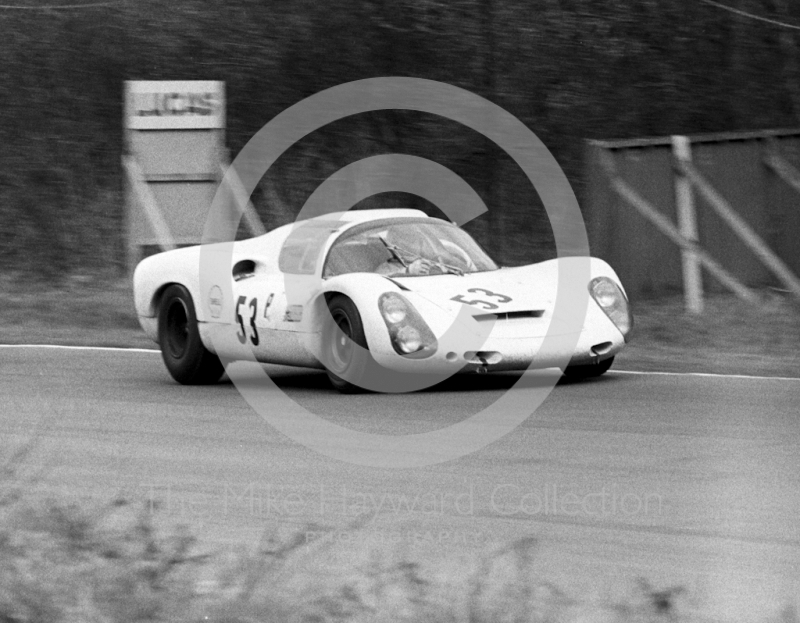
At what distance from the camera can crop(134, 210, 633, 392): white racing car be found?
8.46m

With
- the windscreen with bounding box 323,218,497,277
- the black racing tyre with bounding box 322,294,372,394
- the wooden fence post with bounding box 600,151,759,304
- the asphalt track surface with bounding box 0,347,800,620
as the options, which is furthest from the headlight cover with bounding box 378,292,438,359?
the wooden fence post with bounding box 600,151,759,304

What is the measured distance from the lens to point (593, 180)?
14453 mm

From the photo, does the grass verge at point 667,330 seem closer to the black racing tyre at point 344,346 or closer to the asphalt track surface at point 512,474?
the asphalt track surface at point 512,474

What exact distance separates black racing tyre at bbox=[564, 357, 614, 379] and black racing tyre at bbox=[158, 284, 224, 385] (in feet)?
7.98

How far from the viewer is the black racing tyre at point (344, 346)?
855 centimetres

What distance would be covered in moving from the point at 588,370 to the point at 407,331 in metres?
1.51

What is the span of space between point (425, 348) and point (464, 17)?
44.2 ft

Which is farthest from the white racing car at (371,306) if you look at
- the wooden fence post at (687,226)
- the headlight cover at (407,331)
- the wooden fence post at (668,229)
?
the wooden fence post at (668,229)

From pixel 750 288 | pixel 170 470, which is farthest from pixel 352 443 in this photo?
pixel 750 288

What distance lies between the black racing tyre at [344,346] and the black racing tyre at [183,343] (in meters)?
1.25

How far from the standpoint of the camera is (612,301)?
908cm

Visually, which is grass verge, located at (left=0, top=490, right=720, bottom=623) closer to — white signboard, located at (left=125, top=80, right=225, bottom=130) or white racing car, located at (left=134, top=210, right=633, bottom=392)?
white racing car, located at (left=134, top=210, right=633, bottom=392)

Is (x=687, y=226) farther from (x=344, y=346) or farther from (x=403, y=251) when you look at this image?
(x=344, y=346)

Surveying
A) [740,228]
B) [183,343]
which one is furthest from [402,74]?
[183,343]
